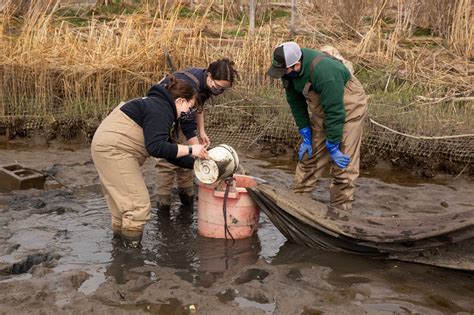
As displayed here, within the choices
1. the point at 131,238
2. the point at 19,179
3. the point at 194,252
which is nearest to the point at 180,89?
the point at 131,238

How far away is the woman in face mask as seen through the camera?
5.16 metres

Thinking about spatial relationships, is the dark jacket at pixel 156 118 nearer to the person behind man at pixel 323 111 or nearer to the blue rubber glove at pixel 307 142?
the person behind man at pixel 323 111

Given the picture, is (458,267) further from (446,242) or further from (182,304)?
(182,304)

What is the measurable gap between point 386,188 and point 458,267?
9.41 feet

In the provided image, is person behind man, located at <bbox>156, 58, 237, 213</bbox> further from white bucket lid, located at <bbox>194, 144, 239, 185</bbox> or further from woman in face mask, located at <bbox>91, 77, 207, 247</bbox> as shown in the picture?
white bucket lid, located at <bbox>194, 144, 239, 185</bbox>

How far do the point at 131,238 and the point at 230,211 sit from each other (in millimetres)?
875

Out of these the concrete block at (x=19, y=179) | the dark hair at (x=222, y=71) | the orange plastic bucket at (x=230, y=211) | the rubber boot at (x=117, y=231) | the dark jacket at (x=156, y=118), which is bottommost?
the concrete block at (x=19, y=179)

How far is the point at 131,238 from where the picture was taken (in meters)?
5.67

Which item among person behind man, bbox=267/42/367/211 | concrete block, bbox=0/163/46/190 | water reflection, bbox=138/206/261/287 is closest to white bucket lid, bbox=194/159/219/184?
water reflection, bbox=138/206/261/287

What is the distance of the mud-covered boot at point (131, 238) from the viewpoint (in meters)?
5.63

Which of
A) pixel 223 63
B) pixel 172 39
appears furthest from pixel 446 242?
pixel 172 39

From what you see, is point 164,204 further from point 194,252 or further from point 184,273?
point 184,273

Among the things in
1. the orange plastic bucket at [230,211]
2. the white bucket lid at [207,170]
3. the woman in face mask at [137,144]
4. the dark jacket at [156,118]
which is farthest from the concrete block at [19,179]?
the white bucket lid at [207,170]

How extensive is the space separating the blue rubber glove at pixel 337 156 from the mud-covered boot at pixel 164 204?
5.67ft
